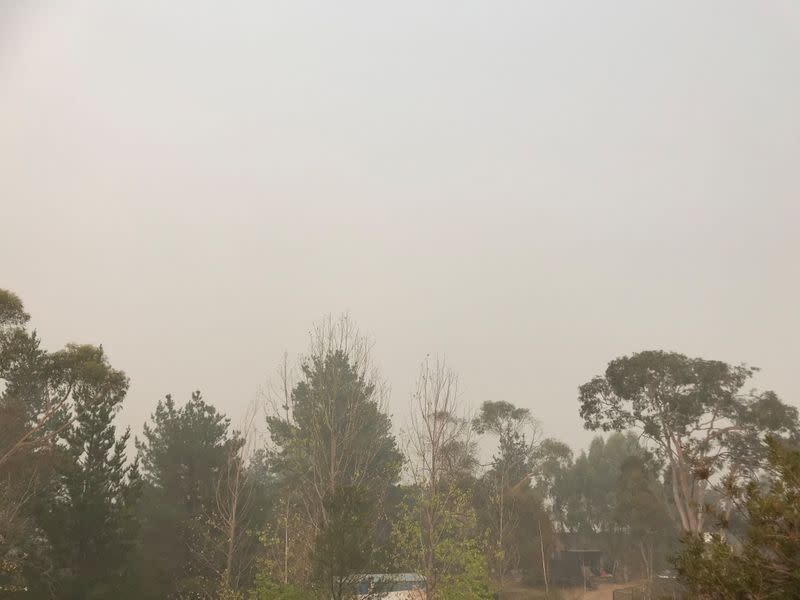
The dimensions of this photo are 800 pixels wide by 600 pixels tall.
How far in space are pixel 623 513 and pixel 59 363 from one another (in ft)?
129

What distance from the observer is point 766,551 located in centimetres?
587

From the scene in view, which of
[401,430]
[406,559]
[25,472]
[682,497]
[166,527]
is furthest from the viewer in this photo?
[682,497]

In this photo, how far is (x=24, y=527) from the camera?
24328 millimetres

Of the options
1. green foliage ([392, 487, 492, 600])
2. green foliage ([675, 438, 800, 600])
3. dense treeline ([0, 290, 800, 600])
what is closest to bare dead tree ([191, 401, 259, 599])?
dense treeline ([0, 290, 800, 600])

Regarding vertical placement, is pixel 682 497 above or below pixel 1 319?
below

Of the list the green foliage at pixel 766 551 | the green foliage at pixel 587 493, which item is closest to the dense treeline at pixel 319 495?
the green foliage at pixel 766 551

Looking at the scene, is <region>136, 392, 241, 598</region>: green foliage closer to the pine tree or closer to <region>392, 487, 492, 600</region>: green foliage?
the pine tree

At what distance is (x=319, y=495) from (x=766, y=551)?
15743 mm

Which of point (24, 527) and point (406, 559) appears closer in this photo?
point (406, 559)

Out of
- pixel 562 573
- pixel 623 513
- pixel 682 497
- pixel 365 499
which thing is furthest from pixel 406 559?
pixel 562 573

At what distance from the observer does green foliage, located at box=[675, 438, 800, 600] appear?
5.52 meters

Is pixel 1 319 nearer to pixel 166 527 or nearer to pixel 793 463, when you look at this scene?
pixel 166 527

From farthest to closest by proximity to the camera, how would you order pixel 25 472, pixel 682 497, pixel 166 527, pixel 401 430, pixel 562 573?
1. pixel 562 573
2. pixel 682 497
3. pixel 166 527
4. pixel 25 472
5. pixel 401 430

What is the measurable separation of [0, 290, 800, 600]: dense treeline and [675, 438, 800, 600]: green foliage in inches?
0.7
